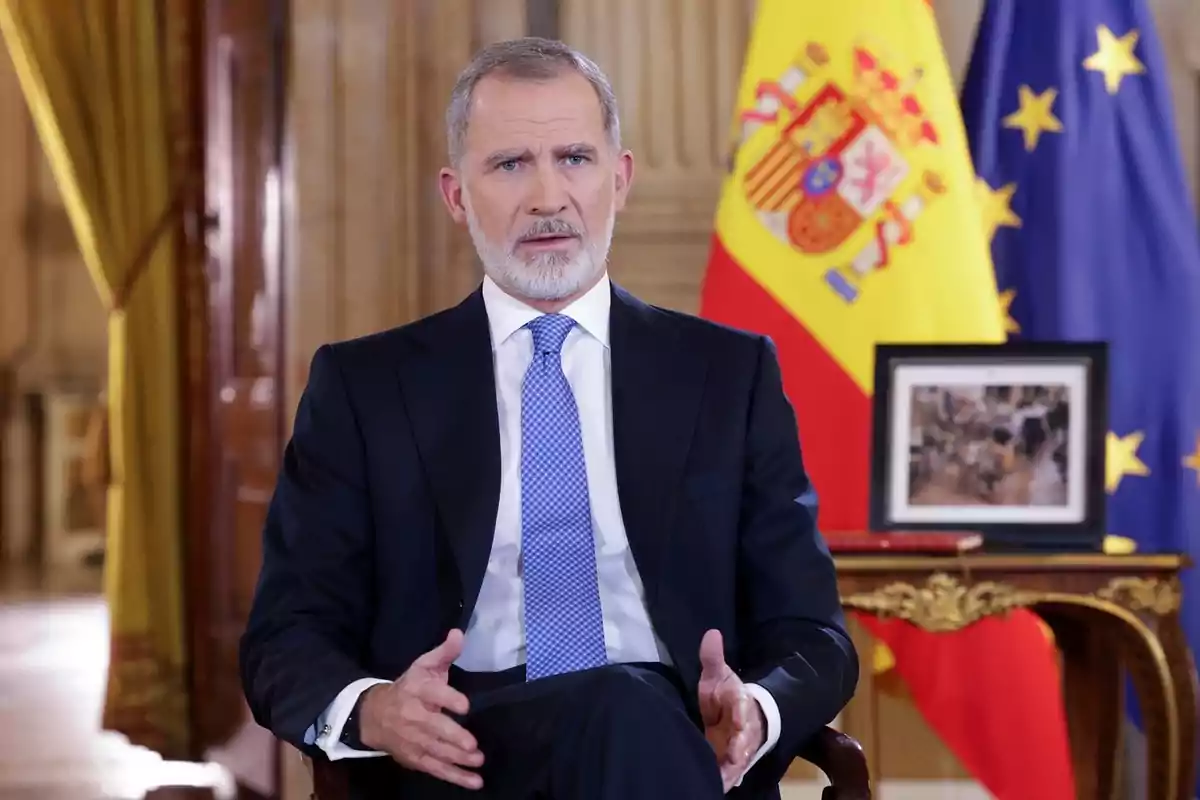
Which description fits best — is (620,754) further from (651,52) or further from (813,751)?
(651,52)

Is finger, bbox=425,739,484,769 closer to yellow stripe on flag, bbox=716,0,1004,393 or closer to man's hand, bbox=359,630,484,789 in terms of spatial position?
man's hand, bbox=359,630,484,789

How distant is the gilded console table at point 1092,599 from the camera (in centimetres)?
231

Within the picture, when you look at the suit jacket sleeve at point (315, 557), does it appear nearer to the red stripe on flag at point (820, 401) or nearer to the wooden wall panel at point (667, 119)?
the red stripe on flag at point (820, 401)

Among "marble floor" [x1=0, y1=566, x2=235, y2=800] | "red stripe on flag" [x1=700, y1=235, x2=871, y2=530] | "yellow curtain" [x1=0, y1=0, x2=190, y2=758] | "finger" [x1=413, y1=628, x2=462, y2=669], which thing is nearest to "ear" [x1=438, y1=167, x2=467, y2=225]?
"finger" [x1=413, y1=628, x2=462, y2=669]

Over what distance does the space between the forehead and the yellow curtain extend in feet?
10.6

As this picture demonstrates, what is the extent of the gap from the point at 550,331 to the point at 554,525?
0.23 m

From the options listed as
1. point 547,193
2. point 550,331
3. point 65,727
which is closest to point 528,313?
point 550,331

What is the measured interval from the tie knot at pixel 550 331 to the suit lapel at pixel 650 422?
6 centimetres

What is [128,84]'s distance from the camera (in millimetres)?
4691

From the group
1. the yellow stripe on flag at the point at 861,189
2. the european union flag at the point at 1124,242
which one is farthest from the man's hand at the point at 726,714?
the european union flag at the point at 1124,242

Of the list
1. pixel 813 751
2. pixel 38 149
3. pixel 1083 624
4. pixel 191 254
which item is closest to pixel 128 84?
pixel 191 254

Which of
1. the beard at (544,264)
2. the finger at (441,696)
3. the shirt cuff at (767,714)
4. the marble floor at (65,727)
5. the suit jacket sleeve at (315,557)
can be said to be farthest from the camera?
the marble floor at (65,727)

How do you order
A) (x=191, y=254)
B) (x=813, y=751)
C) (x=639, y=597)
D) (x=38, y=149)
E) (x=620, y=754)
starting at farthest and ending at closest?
(x=38, y=149), (x=191, y=254), (x=639, y=597), (x=813, y=751), (x=620, y=754)

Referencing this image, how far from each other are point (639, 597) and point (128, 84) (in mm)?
3665
